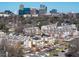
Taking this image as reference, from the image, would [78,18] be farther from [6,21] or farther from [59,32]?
[6,21]

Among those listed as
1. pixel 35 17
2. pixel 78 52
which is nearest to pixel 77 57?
pixel 78 52

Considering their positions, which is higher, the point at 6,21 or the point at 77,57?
the point at 6,21

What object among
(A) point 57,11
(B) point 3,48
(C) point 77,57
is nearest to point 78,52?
(C) point 77,57

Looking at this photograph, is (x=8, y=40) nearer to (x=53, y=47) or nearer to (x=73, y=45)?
(x=53, y=47)

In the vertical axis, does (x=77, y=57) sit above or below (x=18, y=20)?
below

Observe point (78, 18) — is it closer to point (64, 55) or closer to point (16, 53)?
point (64, 55)

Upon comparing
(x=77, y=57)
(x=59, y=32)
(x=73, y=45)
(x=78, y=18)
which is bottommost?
(x=77, y=57)

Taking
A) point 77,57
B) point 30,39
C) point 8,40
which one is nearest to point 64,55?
point 77,57
